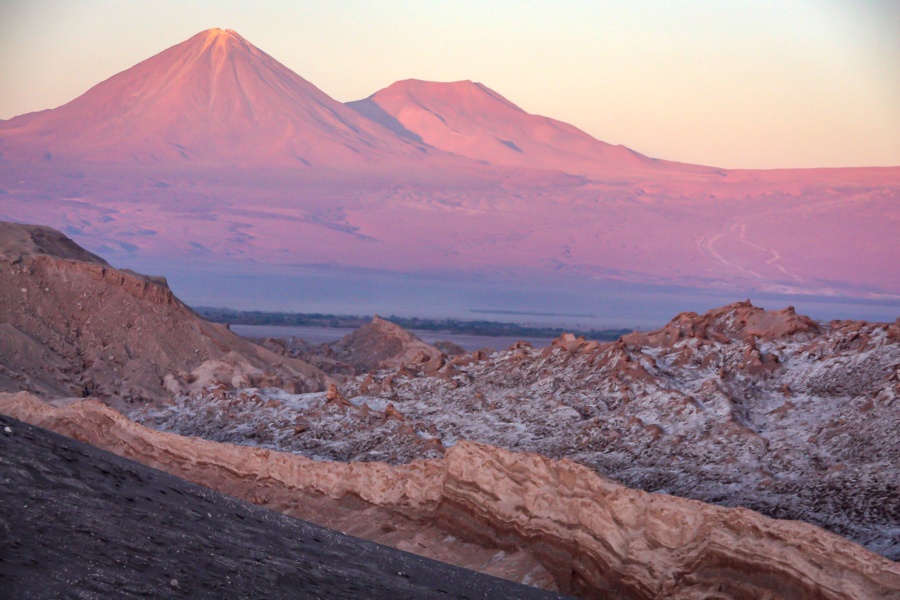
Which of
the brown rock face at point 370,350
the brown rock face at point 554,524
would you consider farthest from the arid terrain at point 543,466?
the brown rock face at point 370,350

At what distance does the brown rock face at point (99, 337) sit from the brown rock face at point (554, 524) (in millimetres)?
5617

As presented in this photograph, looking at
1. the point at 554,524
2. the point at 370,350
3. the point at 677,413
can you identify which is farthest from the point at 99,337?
the point at 554,524

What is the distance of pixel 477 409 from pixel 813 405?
4.04 meters

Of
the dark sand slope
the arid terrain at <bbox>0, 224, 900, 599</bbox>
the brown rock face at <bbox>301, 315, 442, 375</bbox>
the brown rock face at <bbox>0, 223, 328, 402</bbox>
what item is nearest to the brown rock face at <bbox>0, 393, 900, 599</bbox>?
the arid terrain at <bbox>0, 224, 900, 599</bbox>

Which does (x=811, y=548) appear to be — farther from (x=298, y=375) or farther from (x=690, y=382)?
(x=298, y=375)

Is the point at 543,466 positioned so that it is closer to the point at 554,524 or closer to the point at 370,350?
the point at 554,524

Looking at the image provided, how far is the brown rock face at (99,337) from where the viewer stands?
1714 cm

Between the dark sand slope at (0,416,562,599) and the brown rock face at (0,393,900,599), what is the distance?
717 millimetres

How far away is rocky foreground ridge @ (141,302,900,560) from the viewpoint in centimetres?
795

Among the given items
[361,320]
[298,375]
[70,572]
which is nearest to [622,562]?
[70,572]

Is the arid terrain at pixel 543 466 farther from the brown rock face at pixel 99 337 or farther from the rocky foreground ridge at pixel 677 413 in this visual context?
the brown rock face at pixel 99 337

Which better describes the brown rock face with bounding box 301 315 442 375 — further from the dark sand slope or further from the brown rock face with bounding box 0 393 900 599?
the dark sand slope

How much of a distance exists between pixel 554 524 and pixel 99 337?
1335 centimetres

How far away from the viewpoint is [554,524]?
7.87 meters
